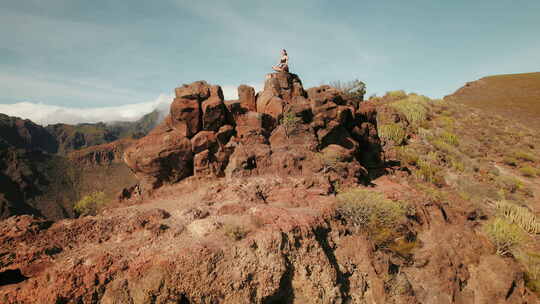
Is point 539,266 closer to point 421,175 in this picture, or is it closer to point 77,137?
point 421,175

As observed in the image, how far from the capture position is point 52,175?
8631 centimetres

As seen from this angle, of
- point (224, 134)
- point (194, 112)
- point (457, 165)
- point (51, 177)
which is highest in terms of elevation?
point (194, 112)

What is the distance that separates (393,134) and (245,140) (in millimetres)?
11959

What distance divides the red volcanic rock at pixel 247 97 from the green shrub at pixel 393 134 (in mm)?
9941

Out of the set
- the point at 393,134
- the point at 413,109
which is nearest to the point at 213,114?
the point at 393,134

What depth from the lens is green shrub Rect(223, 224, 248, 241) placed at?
5977 mm

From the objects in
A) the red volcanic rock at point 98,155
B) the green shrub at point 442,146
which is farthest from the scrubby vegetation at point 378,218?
the red volcanic rock at point 98,155

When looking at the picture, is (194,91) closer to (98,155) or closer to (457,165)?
(457,165)

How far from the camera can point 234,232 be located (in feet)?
19.8

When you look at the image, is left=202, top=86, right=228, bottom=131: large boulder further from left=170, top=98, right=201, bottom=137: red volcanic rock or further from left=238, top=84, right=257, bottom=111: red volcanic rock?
left=238, top=84, right=257, bottom=111: red volcanic rock

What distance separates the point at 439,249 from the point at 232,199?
6.54m

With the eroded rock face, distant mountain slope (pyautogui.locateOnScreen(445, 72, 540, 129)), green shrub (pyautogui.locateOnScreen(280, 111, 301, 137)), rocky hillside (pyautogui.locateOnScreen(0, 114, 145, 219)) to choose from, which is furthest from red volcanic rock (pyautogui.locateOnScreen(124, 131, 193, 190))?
rocky hillside (pyautogui.locateOnScreen(0, 114, 145, 219))

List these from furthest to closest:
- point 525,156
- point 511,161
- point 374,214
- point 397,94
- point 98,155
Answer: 1. point 98,155
2. point 397,94
3. point 525,156
4. point 511,161
5. point 374,214

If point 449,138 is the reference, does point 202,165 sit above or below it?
above
